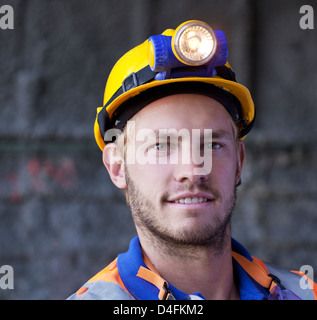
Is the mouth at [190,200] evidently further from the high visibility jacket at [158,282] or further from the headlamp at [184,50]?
the headlamp at [184,50]

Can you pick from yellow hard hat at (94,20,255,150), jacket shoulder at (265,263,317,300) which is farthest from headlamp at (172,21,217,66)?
jacket shoulder at (265,263,317,300)

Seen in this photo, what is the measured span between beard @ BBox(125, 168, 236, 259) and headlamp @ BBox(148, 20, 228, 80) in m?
0.52

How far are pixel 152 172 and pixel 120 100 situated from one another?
0.41 m

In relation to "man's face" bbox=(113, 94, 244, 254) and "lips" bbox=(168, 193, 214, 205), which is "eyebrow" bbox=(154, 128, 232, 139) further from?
"lips" bbox=(168, 193, 214, 205)

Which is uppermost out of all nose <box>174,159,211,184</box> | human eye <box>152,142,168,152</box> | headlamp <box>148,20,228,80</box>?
headlamp <box>148,20,228,80</box>

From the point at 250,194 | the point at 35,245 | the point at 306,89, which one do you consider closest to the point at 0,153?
the point at 35,245

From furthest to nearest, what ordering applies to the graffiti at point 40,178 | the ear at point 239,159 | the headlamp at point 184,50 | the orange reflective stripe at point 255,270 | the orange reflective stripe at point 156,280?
the graffiti at point 40,178
the ear at point 239,159
the orange reflective stripe at point 255,270
the headlamp at point 184,50
the orange reflective stripe at point 156,280

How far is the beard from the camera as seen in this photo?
1850mm

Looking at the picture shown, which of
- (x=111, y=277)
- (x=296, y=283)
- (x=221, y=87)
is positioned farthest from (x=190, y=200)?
(x=296, y=283)

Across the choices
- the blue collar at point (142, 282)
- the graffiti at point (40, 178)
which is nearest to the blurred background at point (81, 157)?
the graffiti at point (40, 178)

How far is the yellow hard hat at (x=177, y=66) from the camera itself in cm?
190

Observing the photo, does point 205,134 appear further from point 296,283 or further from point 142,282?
point 296,283

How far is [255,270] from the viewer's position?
7.07 ft
